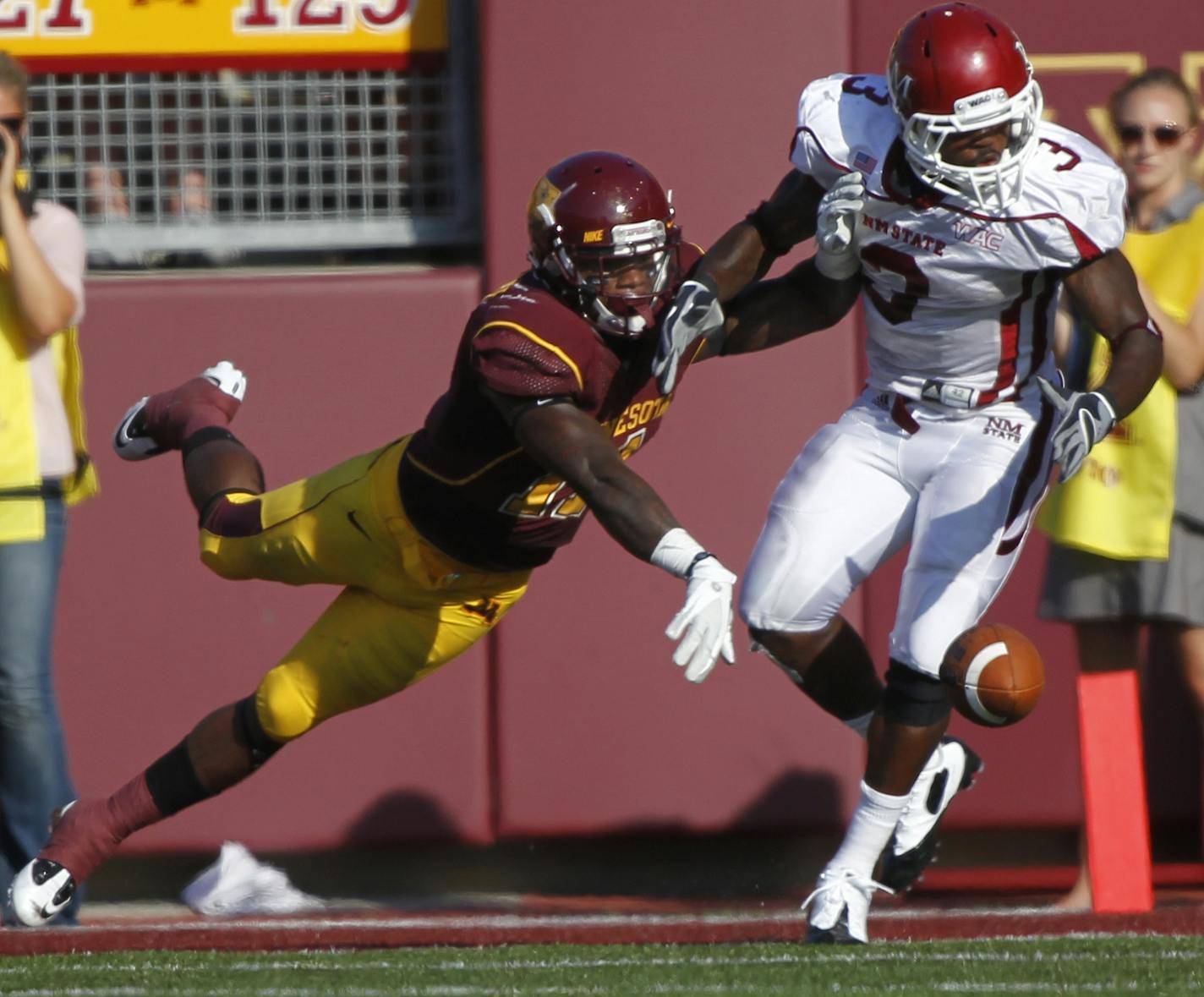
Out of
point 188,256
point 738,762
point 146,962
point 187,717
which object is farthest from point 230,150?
point 146,962

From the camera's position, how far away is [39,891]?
4.04 metres

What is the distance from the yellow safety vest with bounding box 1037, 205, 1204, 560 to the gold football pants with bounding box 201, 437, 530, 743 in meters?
1.22

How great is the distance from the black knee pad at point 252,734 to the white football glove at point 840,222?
1477 mm

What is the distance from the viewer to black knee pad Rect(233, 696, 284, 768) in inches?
162

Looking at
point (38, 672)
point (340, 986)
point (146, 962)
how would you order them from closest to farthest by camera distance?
point (340, 986)
point (146, 962)
point (38, 672)

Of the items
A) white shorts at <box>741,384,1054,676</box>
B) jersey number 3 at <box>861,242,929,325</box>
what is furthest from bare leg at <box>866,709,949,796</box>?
jersey number 3 at <box>861,242,929,325</box>

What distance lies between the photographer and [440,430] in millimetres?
3896

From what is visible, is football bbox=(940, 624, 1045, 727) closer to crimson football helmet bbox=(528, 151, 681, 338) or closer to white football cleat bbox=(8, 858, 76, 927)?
crimson football helmet bbox=(528, 151, 681, 338)

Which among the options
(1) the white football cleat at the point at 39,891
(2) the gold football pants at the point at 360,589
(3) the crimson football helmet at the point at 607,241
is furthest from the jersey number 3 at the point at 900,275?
(1) the white football cleat at the point at 39,891

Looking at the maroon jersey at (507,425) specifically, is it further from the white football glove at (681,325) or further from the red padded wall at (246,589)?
the red padded wall at (246,589)

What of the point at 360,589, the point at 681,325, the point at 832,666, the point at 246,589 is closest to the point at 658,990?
the point at 832,666

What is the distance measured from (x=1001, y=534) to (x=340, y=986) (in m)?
1.51

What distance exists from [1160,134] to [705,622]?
1757mm

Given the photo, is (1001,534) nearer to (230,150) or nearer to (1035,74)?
(1035,74)
